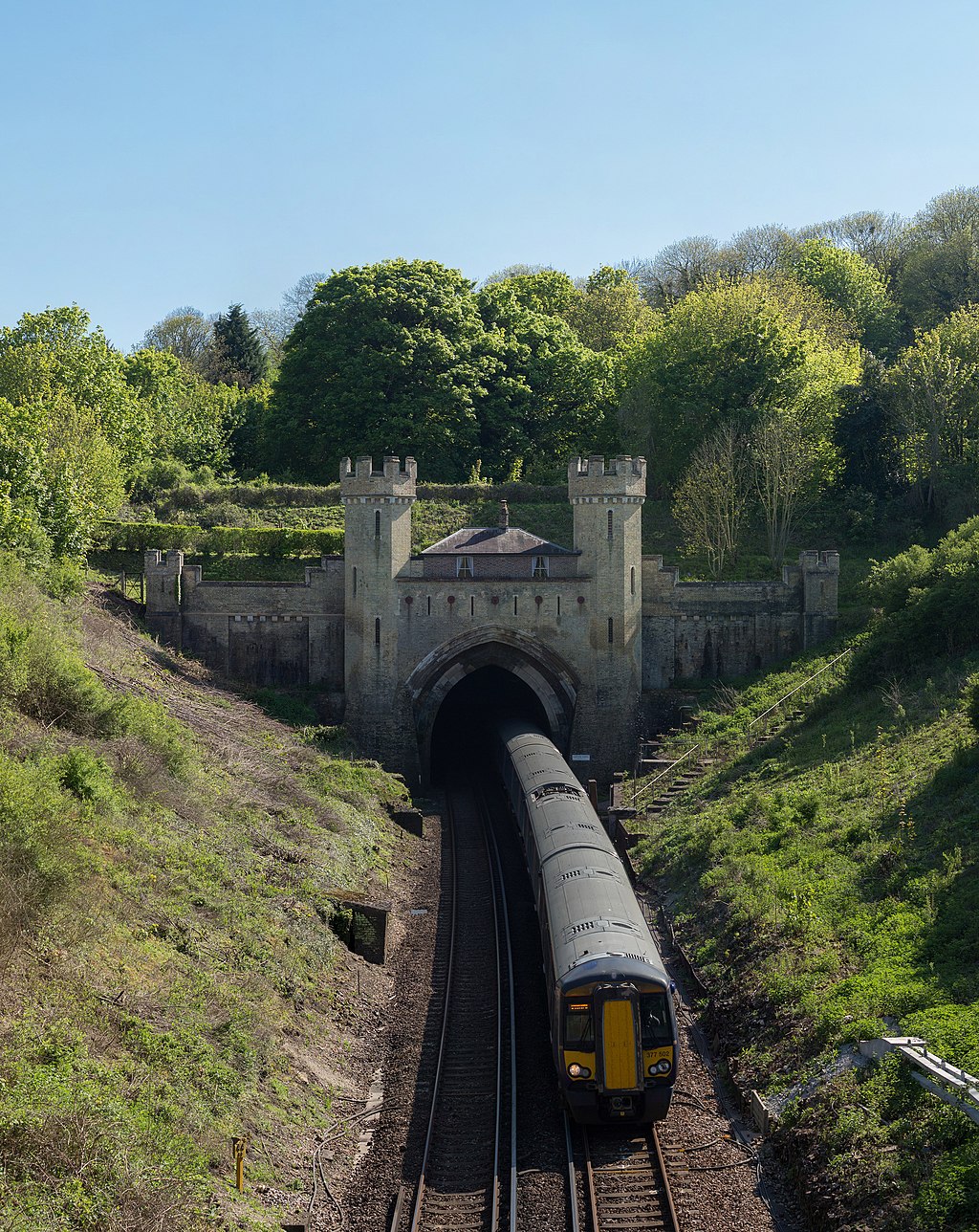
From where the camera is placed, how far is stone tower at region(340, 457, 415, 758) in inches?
1618

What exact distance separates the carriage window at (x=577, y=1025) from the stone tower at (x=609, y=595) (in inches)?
949

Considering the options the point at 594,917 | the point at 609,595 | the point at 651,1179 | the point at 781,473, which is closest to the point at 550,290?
the point at 781,473

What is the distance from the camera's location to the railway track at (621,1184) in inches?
607

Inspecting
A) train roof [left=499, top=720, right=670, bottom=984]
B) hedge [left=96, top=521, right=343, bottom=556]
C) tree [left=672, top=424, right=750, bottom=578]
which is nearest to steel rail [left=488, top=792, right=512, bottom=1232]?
train roof [left=499, top=720, right=670, bottom=984]

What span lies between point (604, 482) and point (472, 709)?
12.5 metres

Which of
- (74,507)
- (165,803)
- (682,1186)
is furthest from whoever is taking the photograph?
(74,507)

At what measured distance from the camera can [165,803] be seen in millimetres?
24438

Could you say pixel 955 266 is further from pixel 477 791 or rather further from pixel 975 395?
pixel 477 791

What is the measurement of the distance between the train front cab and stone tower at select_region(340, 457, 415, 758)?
2424 cm

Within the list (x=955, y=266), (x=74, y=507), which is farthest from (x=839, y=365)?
(x=74, y=507)

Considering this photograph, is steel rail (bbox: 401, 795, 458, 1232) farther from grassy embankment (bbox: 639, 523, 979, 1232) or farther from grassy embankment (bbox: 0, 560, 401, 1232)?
grassy embankment (bbox: 639, 523, 979, 1232)

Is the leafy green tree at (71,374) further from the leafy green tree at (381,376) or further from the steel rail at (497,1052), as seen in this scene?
the steel rail at (497,1052)

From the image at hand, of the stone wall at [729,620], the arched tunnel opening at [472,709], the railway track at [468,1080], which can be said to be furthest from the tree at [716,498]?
the railway track at [468,1080]

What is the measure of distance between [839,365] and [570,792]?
123 ft
